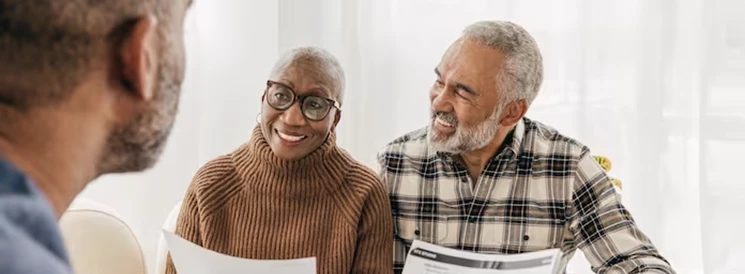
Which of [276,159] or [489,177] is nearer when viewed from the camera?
[276,159]

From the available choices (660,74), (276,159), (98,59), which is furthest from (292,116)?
(660,74)

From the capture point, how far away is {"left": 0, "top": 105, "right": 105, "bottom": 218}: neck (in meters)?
0.55

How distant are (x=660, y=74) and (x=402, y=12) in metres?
0.66

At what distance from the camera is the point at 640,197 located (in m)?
1.79

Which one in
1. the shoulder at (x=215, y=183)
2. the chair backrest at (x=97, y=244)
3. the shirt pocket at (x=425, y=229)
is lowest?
the chair backrest at (x=97, y=244)

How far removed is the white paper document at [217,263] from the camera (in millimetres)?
1181

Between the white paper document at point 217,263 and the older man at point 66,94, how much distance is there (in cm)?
58

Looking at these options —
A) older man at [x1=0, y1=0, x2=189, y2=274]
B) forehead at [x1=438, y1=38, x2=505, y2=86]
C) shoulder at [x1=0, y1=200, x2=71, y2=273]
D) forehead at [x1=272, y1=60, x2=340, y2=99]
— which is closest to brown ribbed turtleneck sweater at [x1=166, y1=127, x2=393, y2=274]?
forehead at [x1=272, y1=60, x2=340, y2=99]

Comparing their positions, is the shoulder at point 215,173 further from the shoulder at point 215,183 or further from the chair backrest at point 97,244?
the chair backrest at point 97,244

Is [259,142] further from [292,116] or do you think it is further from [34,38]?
[34,38]

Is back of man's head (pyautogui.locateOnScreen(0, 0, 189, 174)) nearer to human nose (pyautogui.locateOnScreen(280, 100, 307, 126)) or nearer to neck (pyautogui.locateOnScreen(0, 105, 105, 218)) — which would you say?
neck (pyautogui.locateOnScreen(0, 105, 105, 218))

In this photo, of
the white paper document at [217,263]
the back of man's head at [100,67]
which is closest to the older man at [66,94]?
the back of man's head at [100,67]

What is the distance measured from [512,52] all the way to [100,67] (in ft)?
3.29

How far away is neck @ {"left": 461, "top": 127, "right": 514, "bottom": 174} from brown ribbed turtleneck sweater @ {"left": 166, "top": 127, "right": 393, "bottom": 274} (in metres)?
0.21
